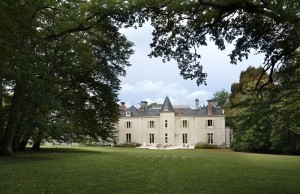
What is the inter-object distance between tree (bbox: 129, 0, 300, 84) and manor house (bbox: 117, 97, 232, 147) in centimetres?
5459

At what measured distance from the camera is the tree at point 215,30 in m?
11.1

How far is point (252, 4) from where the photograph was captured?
417 inches

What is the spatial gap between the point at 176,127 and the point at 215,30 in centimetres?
5651

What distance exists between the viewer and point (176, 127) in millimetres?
68125

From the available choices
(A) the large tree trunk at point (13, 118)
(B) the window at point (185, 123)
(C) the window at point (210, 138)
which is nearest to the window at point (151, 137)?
(B) the window at point (185, 123)

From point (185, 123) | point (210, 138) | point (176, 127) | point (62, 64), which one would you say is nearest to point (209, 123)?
point (210, 138)

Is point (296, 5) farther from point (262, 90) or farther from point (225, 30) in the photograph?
point (225, 30)

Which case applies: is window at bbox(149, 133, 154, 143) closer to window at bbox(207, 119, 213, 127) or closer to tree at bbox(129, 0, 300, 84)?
window at bbox(207, 119, 213, 127)

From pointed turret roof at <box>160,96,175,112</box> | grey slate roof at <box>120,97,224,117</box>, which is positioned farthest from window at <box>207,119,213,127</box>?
pointed turret roof at <box>160,96,175,112</box>

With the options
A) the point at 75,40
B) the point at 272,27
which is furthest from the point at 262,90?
the point at 75,40

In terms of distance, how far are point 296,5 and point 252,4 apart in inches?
127

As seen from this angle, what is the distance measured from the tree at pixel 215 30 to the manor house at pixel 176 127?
54.6 metres

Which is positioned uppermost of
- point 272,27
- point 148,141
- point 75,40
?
point 75,40

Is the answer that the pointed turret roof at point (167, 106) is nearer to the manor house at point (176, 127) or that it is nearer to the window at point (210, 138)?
the manor house at point (176, 127)
